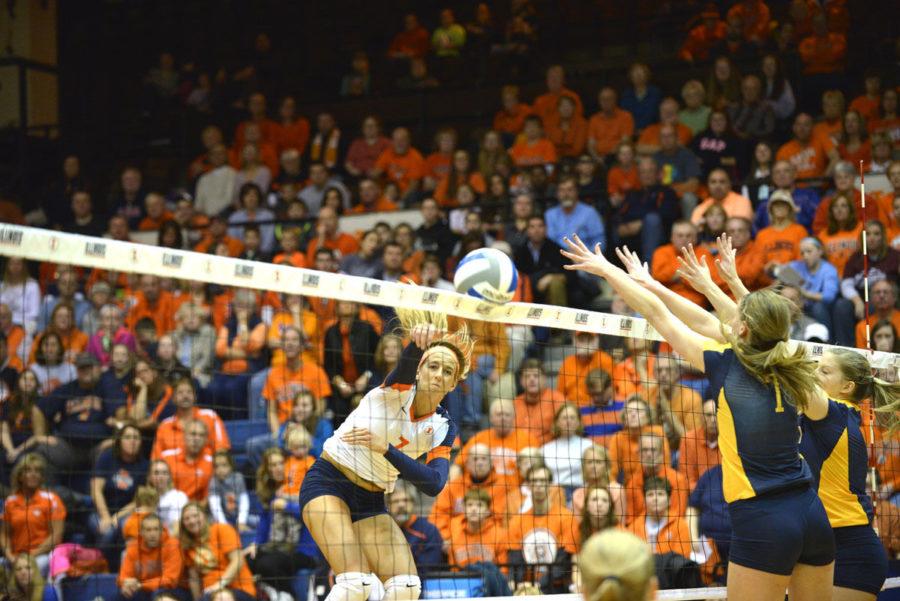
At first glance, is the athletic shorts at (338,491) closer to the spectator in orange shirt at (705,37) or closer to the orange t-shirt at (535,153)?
the orange t-shirt at (535,153)

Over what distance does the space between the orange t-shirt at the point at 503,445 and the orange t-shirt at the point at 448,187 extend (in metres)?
4.69

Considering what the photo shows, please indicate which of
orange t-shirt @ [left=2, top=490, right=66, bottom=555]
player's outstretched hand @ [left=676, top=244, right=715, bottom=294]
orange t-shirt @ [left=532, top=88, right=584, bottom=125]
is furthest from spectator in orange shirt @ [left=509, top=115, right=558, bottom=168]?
player's outstretched hand @ [left=676, top=244, right=715, bottom=294]

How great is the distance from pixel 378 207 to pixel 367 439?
9.13 meters

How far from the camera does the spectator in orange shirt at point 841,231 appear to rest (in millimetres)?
11562

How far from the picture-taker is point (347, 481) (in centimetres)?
620

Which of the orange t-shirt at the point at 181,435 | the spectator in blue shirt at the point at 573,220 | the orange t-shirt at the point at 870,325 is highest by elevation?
the spectator in blue shirt at the point at 573,220

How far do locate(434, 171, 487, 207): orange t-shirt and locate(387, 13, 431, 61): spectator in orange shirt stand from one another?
11.9 ft

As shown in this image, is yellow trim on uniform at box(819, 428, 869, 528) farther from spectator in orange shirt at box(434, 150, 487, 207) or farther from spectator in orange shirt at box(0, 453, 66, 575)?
spectator in orange shirt at box(434, 150, 487, 207)

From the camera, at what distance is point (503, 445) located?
1016 centimetres

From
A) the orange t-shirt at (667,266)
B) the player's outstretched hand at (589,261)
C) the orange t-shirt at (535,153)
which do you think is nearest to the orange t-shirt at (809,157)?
the orange t-shirt at (667,266)

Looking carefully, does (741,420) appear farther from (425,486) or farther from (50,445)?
(50,445)

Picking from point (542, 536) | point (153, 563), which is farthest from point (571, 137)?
point (153, 563)

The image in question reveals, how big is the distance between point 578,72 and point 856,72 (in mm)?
3768

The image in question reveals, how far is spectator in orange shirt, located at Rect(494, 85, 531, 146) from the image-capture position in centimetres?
1553
